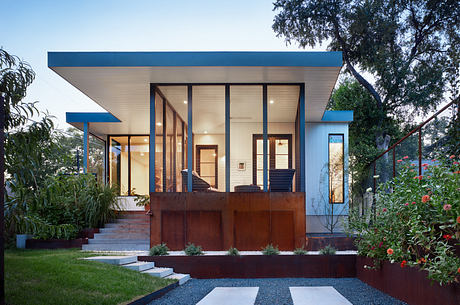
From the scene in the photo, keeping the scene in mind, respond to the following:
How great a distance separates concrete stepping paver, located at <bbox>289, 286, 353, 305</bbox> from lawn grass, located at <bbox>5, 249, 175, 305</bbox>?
6.13ft

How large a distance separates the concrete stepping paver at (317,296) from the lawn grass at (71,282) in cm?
187

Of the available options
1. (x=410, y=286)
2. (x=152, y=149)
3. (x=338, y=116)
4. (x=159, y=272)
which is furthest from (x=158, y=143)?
(x=338, y=116)

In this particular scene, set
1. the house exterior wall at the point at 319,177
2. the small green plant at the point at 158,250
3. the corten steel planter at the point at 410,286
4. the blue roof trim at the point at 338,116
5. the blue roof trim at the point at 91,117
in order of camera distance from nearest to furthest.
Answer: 1. the corten steel planter at the point at 410,286
2. the small green plant at the point at 158,250
3. the house exterior wall at the point at 319,177
4. the blue roof trim at the point at 338,116
5. the blue roof trim at the point at 91,117

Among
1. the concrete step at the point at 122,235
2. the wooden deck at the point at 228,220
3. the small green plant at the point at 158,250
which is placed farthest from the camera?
the concrete step at the point at 122,235

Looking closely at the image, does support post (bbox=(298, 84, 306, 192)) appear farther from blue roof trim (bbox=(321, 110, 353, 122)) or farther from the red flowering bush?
blue roof trim (bbox=(321, 110, 353, 122))

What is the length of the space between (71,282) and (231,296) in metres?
2.05

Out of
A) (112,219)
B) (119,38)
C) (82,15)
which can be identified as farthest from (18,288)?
(119,38)

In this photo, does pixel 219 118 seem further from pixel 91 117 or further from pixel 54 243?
pixel 54 243

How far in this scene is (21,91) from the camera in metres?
4.83

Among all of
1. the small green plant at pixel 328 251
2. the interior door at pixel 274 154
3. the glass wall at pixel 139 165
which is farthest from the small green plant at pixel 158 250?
the glass wall at pixel 139 165

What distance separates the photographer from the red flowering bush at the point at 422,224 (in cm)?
385

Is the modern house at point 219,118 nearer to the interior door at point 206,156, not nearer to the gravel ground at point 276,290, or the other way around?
the gravel ground at point 276,290

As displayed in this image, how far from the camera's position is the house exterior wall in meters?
11.3

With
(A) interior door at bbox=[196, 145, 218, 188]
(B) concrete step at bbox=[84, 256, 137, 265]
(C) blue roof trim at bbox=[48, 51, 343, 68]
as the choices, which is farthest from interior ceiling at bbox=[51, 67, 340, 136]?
(B) concrete step at bbox=[84, 256, 137, 265]
